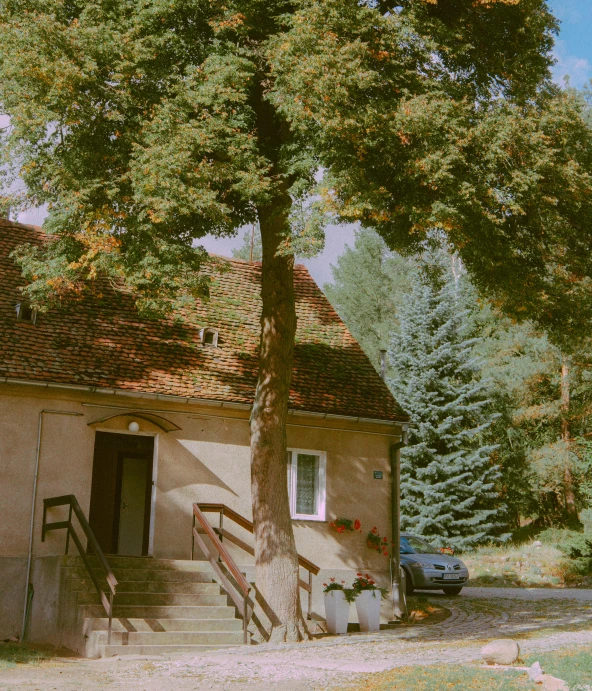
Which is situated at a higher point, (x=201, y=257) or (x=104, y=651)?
(x=201, y=257)

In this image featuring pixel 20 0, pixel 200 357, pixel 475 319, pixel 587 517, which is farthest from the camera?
pixel 475 319

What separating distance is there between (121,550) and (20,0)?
11161mm

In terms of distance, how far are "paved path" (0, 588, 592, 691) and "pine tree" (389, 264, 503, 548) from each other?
627 inches

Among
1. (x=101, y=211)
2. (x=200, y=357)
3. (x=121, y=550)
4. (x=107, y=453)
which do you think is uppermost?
(x=101, y=211)

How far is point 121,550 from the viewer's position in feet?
57.2

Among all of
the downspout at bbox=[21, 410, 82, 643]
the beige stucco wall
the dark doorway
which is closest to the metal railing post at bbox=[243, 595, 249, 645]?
the beige stucco wall

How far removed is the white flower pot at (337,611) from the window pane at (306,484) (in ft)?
7.83

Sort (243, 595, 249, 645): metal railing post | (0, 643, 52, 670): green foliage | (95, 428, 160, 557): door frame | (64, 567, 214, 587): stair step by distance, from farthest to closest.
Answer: (95, 428, 160, 557): door frame, (64, 567, 214, 587): stair step, (243, 595, 249, 645): metal railing post, (0, 643, 52, 670): green foliage

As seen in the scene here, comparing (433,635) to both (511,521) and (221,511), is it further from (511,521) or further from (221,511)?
(511,521)

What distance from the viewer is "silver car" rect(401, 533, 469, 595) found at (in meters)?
21.5

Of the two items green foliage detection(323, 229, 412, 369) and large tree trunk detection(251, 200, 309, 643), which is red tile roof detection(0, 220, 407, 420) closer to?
large tree trunk detection(251, 200, 309, 643)

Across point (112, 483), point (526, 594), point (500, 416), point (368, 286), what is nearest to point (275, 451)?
point (112, 483)

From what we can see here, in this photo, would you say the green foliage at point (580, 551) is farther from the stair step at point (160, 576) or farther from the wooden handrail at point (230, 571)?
the stair step at point (160, 576)

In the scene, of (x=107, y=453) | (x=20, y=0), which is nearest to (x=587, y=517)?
(x=107, y=453)
